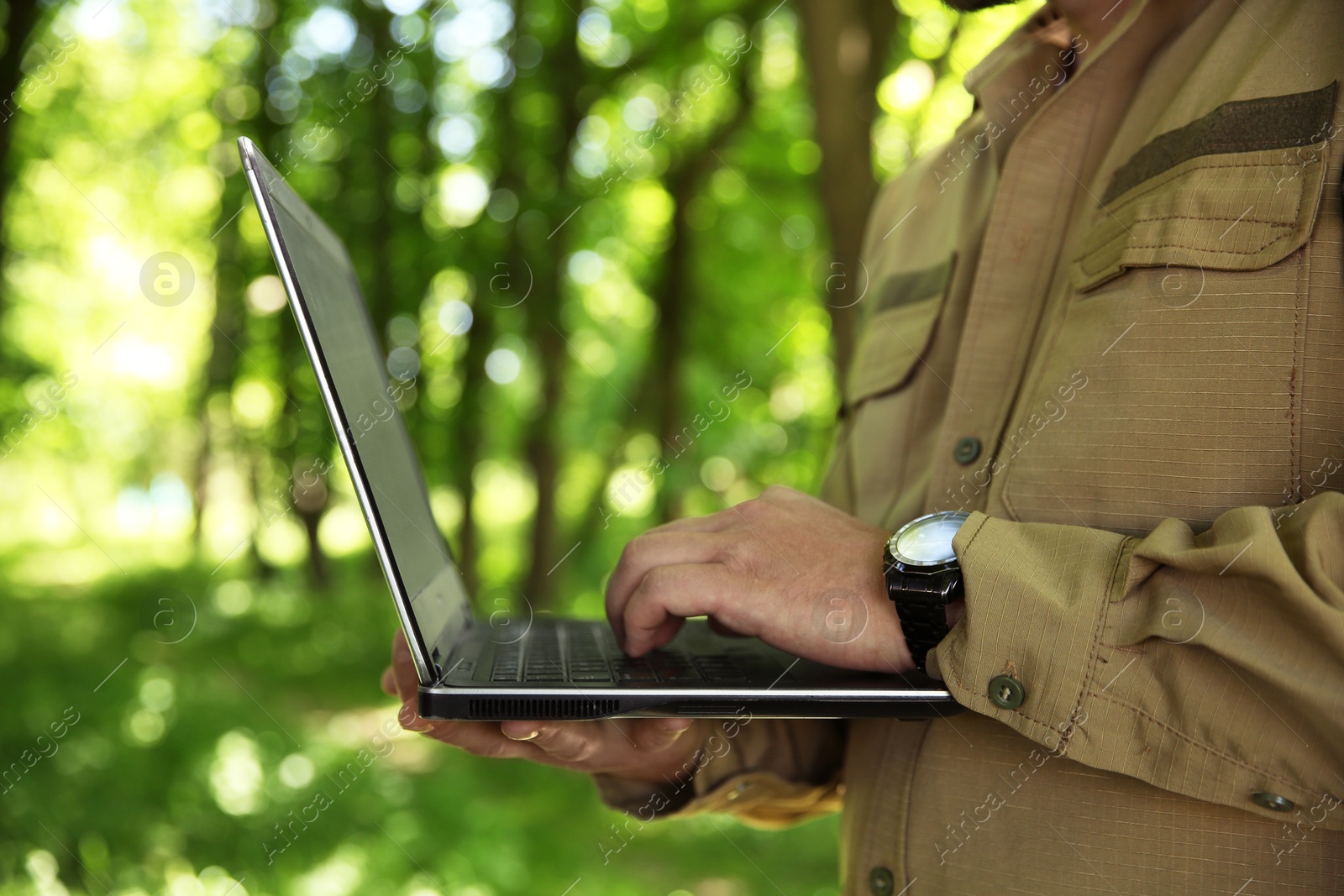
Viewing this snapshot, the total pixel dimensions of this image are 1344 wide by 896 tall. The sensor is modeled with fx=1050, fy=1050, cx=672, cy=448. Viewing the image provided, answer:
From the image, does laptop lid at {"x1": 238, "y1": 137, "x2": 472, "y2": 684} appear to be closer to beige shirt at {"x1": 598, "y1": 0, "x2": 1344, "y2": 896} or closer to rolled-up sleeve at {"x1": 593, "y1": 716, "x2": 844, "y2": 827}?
rolled-up sleeve at {"x1": 593, "y1": 716, "x2": 844, "y2": 827}

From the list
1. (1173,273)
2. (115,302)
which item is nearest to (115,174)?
(115,302)

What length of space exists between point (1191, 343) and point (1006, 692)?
0.46 metres

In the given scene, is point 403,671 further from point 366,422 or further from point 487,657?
point 366,422

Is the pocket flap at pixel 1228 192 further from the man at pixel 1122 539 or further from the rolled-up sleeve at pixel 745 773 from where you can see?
the rolled-up sleeve at pixel 745 773

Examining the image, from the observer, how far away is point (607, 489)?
1617cm

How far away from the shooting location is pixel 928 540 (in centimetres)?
120

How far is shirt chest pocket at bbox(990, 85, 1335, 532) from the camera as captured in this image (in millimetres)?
1168

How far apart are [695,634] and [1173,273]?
0.88 meters

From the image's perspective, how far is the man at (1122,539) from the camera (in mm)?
1041

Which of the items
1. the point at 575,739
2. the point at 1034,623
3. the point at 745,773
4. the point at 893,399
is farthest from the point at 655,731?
the point at 893,399

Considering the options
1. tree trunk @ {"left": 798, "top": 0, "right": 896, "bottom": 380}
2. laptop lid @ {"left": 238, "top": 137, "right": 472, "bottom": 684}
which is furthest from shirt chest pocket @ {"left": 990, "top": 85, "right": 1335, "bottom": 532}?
tree trunk @ {"left": 798, "top": 0, "right": 896, "bottom": 380}

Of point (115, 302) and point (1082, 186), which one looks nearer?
point (1082, 186)

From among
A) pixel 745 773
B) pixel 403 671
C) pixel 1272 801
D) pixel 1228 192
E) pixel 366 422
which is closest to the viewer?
pixel 1272 801

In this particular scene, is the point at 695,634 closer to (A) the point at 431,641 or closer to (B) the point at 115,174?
(A) the point at 431,641
